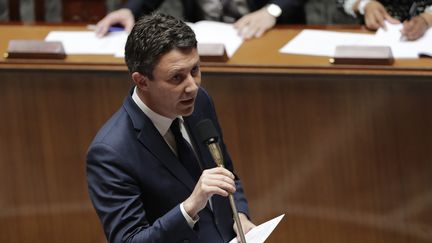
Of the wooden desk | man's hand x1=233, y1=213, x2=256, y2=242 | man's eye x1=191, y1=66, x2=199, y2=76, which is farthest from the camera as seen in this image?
the wooden desk

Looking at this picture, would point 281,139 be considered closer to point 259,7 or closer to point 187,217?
point 259,7

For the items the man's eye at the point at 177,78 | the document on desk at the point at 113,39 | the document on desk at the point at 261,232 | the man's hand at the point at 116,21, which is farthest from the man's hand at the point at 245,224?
the man's hand at the point at 116,21

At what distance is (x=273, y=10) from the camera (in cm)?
211

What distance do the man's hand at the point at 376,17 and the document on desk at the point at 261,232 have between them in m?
0.81

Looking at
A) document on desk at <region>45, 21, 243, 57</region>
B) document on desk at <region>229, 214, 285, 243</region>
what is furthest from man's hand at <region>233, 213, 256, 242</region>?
document on desk at <region>45, 21, 243, 57</region>

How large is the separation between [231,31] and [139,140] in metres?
0.83

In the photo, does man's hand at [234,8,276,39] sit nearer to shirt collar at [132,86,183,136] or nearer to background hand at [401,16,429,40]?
background hand at [401,16,429,40]

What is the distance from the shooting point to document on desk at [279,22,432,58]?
1.87 meters

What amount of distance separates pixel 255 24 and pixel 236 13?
237mm

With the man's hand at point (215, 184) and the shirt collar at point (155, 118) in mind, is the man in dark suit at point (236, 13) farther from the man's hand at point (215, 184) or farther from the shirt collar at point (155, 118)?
the man's hand at point (215, 184)

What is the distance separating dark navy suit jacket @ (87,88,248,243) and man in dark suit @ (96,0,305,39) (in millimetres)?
740

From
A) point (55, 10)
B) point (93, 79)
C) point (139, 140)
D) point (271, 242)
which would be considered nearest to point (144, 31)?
point (139, 140)

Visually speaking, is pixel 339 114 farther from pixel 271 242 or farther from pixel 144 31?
pixel 144 31

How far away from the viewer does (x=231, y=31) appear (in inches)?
82.0
